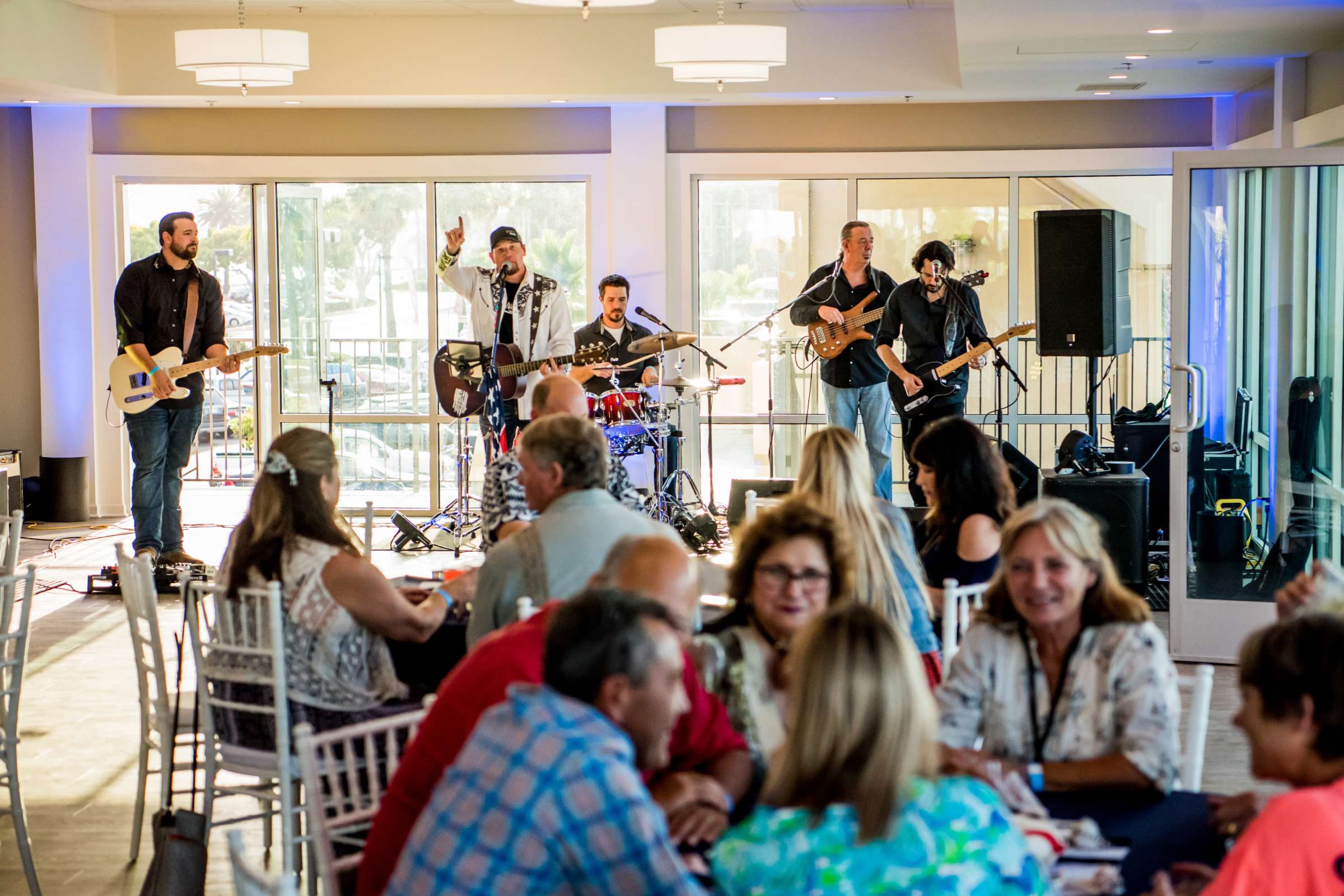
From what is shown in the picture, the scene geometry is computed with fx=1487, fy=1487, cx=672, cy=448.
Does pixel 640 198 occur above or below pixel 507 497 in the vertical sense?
above

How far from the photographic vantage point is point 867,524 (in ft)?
11.9

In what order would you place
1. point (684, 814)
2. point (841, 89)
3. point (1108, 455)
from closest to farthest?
point (684, 814) < point (1108, 455) < point (841, 89)

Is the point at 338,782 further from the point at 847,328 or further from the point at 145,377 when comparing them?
the point at 847,328

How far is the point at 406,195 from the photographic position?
35.0 ft

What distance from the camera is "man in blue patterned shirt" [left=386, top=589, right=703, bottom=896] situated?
1.83m

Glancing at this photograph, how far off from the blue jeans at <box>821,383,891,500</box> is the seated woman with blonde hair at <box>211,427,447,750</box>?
217 inches

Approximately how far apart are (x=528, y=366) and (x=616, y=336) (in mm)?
1024

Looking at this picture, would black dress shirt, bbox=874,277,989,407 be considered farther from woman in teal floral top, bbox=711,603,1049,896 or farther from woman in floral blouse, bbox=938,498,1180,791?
woman in teal floral top, bbox=711,603,1049,896

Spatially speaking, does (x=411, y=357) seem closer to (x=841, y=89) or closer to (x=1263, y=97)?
(x=841, y=89)

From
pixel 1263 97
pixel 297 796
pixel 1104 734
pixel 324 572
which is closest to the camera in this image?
pixel 1104 734

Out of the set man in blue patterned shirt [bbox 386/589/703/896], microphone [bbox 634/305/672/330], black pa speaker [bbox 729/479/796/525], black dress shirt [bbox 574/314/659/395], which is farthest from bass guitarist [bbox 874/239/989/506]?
man in blue patterned shirt [bbox 386/589/703/896]

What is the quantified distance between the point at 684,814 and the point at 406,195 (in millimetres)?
8883

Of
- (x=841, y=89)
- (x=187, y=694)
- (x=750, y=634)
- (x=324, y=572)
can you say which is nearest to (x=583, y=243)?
(x=841, y=89)

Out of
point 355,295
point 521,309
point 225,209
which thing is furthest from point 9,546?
point 225,209
